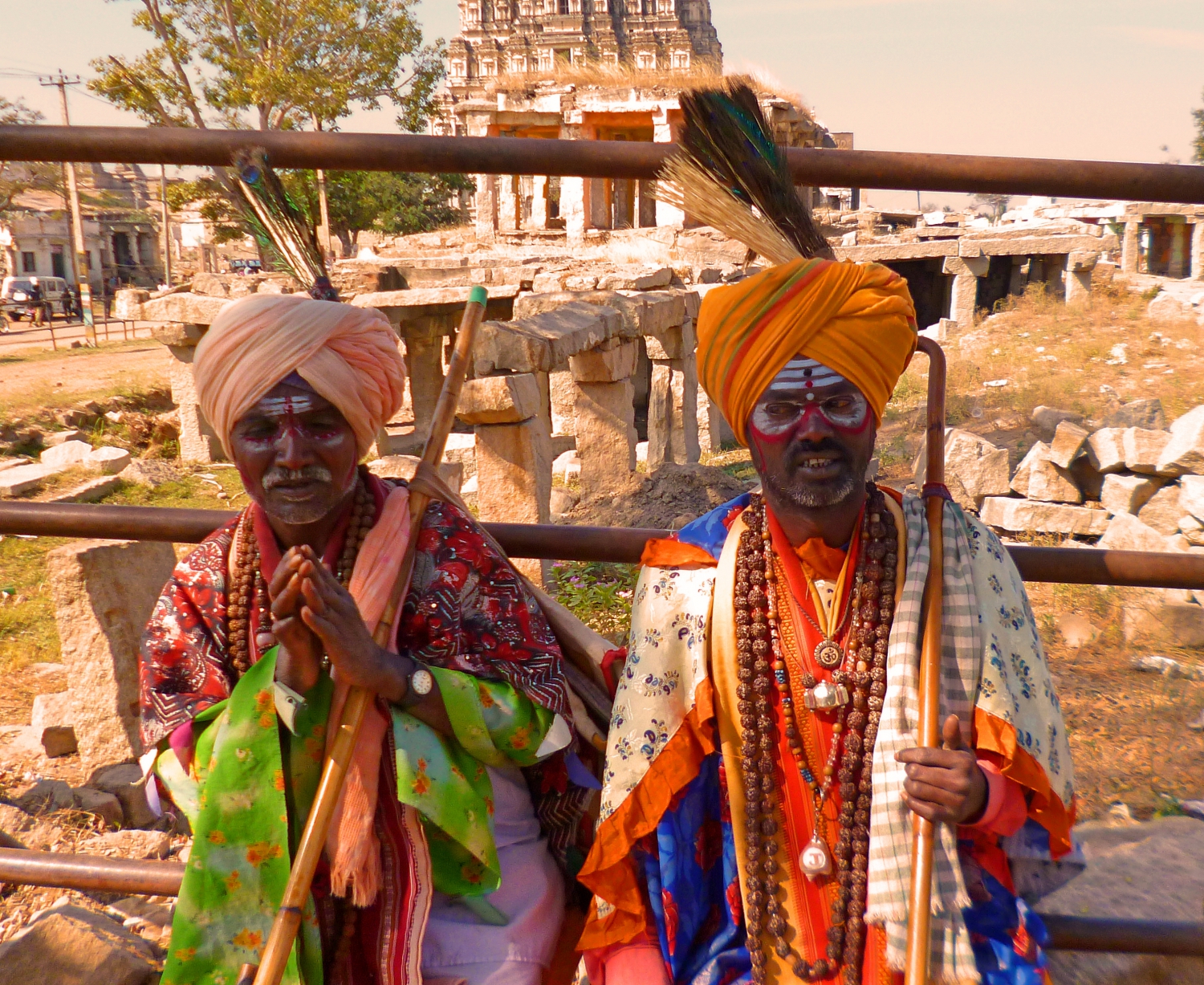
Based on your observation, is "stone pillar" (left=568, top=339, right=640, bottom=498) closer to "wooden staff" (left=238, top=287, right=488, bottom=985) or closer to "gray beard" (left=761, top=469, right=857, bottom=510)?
"wooden staff" (left=238, top=287, right=488, bottom=985)

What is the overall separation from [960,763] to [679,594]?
1.80ft

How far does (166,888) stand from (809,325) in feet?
5.10

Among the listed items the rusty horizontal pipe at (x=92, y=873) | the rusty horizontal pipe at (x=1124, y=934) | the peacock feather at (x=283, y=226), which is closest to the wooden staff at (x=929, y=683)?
the rusty horizontal pipe at (x=1124, y=934)

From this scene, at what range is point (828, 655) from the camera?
1802 mm

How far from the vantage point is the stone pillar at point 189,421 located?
14258mm

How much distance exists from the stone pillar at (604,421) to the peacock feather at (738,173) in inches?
365

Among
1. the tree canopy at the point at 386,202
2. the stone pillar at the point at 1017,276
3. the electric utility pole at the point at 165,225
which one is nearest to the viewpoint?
the electric utility pole at the point at 165,225

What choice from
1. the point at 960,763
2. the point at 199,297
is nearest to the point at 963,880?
the point at 960,763

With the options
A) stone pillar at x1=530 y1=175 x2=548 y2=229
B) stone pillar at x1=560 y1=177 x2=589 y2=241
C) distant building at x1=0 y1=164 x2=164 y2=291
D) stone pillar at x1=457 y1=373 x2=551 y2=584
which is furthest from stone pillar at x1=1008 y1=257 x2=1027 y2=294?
distant building at x1=0 y1=164 x2=164 y2=291

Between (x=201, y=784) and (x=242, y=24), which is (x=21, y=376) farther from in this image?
(x=201, y=784)

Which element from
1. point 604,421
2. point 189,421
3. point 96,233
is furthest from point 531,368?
point 96,233

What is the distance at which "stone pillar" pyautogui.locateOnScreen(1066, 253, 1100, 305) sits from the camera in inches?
878

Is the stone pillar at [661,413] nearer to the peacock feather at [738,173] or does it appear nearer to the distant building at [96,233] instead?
the peacock feather at [738,173]

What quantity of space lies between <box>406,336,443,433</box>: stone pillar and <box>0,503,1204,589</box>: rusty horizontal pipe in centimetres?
1460
